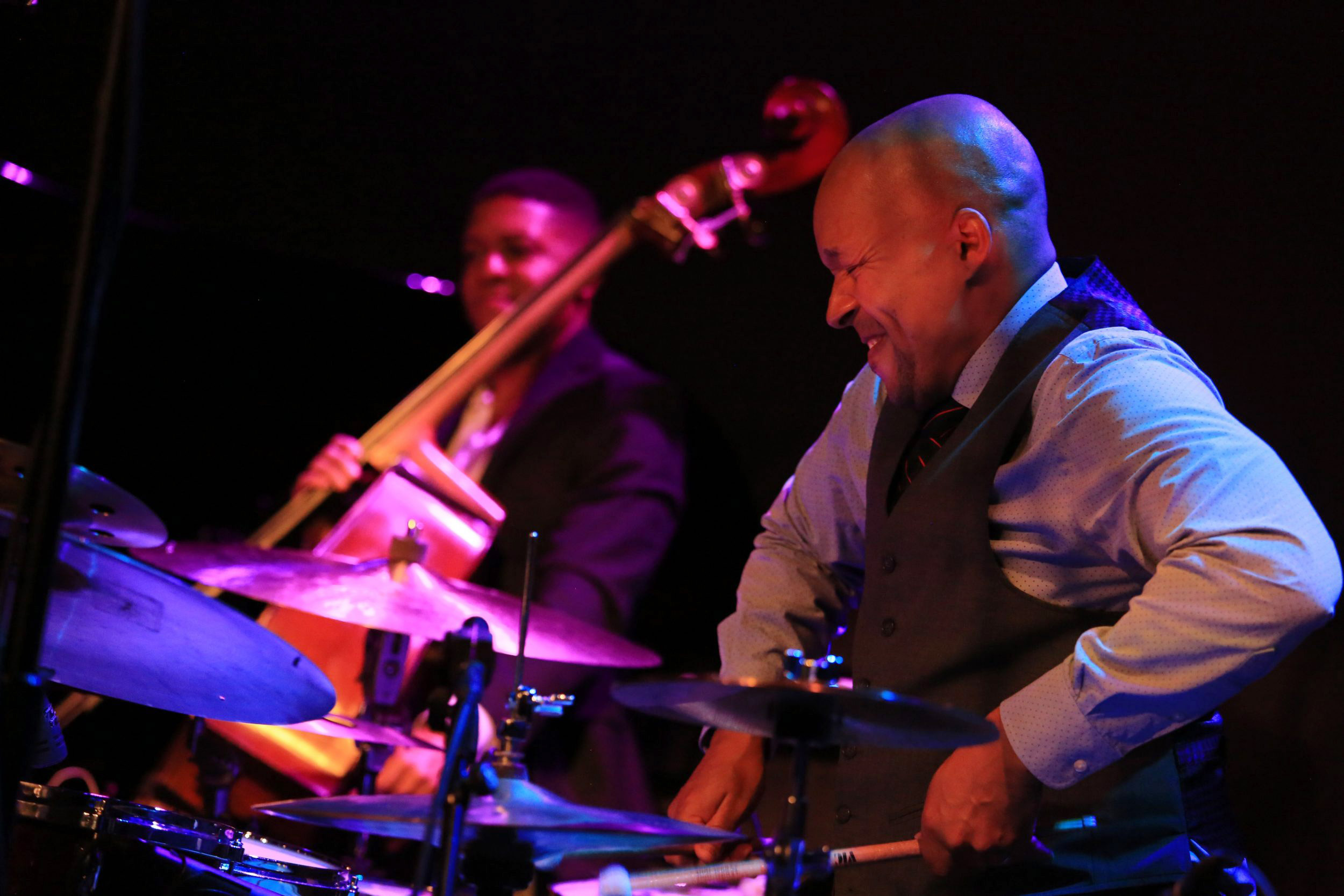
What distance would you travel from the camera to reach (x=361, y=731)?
2232mm

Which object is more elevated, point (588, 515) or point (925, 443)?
point (588, 515)

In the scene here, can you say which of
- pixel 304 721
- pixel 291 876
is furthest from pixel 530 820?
pixel 304 721

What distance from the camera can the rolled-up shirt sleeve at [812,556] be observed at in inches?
84.4

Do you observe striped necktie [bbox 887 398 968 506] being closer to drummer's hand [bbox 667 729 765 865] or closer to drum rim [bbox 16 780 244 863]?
drummer's hand [bbox 667 729 765 865]

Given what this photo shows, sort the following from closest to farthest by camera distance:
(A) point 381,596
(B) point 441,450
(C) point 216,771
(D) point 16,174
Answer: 1. (A) point 381,596
2. (C) point 216,771
3. (D) point 16,174
4. (B) point 441,450

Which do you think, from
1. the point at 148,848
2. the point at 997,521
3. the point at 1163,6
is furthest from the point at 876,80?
the point at 148,848

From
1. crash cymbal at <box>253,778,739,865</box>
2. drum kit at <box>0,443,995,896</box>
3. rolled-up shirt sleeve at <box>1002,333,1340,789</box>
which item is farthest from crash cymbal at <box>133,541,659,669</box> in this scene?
rolled-up shirt sleeve at <box>1002,333,1340,789</box>

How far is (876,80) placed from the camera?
2.59 meters

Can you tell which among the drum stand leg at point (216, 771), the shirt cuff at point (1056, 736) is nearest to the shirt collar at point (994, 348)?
the shirt cuff at point (1056, 736)

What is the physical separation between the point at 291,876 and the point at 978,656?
3.31ft

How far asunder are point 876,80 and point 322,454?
155 cm

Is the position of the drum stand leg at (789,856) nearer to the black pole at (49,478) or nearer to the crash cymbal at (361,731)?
the black pole at (49,478)

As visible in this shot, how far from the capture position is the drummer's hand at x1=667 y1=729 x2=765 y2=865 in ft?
6.37

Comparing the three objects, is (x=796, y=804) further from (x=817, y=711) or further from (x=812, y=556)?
(x=812, y=556)
